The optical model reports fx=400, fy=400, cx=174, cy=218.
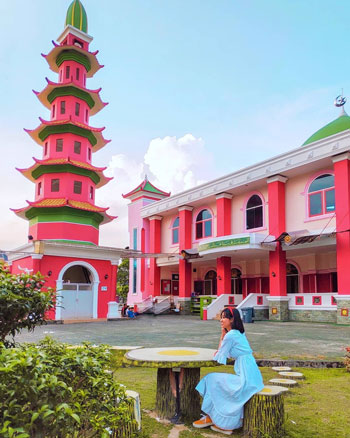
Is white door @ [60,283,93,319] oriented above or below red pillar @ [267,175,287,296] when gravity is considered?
below

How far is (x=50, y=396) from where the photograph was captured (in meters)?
2.05

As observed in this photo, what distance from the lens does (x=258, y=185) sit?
21891 mm

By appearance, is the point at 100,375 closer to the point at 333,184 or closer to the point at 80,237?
the point at 333,184

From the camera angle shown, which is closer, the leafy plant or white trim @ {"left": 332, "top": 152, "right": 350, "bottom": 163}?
the leafy plant

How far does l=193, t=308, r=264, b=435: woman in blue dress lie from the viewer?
4047 millimetres

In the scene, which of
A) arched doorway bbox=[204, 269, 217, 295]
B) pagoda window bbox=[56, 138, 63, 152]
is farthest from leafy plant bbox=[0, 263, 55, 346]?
arched doorway bbox=[204, 269, 217, 295]

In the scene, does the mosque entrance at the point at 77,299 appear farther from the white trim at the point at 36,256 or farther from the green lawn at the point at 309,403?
the green lawn at the point at 309,403

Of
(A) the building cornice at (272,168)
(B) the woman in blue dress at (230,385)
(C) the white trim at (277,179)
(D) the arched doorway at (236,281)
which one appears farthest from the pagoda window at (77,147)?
(B) the woman in blue dress at (230,385)

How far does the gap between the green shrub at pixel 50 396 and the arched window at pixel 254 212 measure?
20193mm

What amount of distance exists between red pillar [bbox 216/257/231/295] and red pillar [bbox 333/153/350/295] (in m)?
7.10

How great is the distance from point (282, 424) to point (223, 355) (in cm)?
85

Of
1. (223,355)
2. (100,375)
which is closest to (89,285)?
(223,355)

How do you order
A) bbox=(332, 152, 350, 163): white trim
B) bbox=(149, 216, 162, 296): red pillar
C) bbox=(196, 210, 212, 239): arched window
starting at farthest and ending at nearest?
bbox=(149, 216, 162, 296): red pillar, bbox=(196, 210, 212, 239): arched window, bbox=(332, 152, 350, 163): white trim

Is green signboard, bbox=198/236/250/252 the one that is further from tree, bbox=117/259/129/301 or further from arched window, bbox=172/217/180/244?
tree, bbox=117/259/129/301
